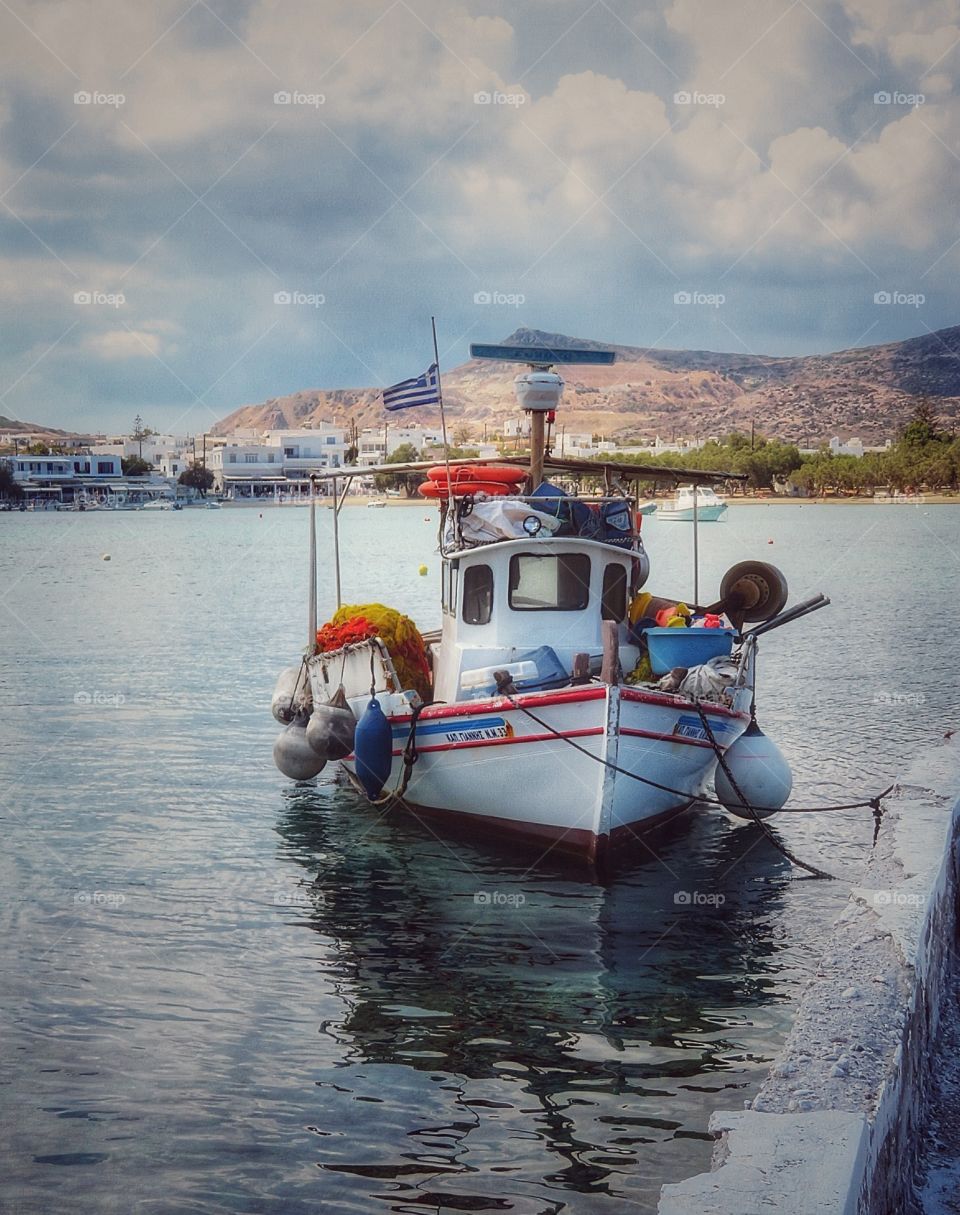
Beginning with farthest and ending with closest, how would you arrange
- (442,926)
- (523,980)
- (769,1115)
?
(442,926) → (523,980) → (769,1115)

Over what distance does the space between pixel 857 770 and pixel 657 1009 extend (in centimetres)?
951

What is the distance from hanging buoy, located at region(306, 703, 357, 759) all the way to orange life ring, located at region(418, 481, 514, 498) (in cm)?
278

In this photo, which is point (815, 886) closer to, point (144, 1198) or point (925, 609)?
point (144, 1198)

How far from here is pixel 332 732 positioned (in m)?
14.3

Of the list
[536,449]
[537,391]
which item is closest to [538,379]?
[537,391]

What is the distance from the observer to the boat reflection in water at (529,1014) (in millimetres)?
7094

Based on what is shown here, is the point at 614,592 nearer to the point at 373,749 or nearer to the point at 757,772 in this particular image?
the point at 757,772

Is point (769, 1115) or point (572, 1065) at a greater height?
point (769, 1115)

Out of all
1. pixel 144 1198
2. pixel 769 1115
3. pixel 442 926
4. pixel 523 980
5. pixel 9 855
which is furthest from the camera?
pixel 9 855

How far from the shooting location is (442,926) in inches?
452

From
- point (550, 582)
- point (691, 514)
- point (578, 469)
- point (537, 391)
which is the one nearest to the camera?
point (550, 582)

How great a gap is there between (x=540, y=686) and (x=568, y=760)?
1.17m

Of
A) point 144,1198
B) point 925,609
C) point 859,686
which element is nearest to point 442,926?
point 144,1198

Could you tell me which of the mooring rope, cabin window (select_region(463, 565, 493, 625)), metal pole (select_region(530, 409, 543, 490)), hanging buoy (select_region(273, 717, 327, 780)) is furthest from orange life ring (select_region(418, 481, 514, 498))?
hanging buoy (select_region(273, 717, 327, 780))
